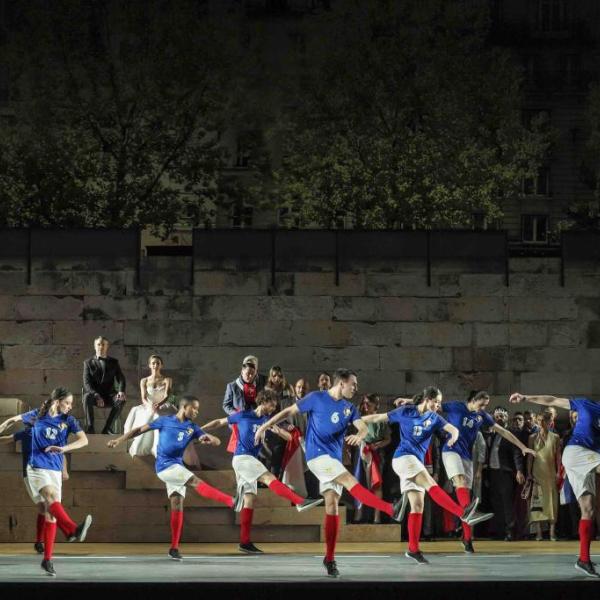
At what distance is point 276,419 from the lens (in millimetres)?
17969

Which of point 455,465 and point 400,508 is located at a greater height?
point 455,465

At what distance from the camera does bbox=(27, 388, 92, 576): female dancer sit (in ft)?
58.9

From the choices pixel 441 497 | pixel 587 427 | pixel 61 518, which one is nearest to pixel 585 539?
pixel 587 427

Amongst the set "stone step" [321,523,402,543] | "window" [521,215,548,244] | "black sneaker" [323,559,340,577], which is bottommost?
"stone step" [321,523,402,543]

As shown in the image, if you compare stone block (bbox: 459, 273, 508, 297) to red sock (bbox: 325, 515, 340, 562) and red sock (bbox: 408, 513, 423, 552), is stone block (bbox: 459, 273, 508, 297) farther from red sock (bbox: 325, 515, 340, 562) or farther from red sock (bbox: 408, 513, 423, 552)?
red sock (bbox: 325, 515, 340, 562)

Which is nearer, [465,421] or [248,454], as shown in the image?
[248,454]

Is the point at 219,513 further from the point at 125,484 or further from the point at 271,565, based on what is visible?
the point at 271,565

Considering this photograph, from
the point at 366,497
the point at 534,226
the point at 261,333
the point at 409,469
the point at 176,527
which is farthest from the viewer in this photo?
the point at 534,226

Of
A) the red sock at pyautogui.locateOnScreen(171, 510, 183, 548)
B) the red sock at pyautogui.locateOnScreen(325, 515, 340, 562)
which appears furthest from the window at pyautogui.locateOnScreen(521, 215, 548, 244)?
the red sock at pyautogui.locateOnScreen(325, 515, 340, 562)

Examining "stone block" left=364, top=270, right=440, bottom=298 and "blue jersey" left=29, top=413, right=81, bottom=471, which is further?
"stone block" left=364, top=270, right=440, bottom=298

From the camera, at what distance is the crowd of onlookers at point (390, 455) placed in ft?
74.6

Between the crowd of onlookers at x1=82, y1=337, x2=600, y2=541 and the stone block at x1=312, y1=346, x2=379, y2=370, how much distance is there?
183 inches

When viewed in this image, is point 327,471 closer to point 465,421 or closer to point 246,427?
point 246,427

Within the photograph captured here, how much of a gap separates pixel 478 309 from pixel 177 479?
10685 millimetres
